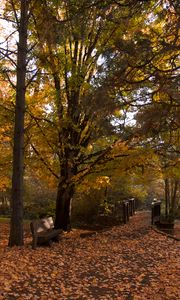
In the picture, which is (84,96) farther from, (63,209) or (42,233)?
(63,209)

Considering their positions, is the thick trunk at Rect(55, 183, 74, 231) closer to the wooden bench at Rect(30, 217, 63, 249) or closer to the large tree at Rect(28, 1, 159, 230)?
the large tree at Rect(28, 1, 159, 230)

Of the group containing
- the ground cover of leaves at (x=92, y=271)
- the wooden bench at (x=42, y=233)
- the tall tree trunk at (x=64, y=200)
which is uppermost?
the tall tree trunk at (x=64, y=200)

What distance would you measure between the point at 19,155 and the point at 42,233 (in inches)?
89.9

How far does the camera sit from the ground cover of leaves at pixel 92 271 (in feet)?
20.1

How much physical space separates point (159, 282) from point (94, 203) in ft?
43.5

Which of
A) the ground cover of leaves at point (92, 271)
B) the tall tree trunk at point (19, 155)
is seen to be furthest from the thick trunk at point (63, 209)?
the tall tree trunk at point (19, 155)

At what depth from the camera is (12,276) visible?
6695 mm

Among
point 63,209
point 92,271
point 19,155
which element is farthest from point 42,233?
point 63,209

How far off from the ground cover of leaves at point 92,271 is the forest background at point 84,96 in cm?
184

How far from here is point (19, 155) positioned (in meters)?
10.2

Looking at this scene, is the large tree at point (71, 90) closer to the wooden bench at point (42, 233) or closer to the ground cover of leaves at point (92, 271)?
the wooden bench at point (42, 233)

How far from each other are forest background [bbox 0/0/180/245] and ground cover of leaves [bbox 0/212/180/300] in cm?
184

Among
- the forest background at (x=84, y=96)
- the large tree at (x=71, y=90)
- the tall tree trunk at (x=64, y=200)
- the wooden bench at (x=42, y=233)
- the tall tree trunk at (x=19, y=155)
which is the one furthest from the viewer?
the tall tree trunk at (x=64, y=200)

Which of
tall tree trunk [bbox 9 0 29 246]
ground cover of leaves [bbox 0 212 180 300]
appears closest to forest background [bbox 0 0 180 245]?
tall tree trunk [bbox 9 0 29 246]
